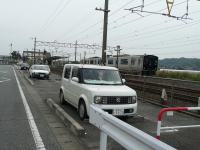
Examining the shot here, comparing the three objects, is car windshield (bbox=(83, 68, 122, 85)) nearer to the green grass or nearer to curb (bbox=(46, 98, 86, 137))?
curb (bbox=(46, 98, 86, 137))

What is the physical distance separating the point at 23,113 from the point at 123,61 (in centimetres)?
3957

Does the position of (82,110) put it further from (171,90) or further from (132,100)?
(171,90)

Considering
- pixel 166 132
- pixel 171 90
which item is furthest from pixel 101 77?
pixel 171 90

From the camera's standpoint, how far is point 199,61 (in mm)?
57844

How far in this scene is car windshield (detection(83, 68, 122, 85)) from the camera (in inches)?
415

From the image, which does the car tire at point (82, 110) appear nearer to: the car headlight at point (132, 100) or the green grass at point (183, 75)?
the car headlight at point (132, 100)

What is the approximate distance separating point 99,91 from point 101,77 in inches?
61.0

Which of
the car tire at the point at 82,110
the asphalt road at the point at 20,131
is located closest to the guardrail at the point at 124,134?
the asphalt road at the point at 20,131

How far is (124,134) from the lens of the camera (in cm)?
434

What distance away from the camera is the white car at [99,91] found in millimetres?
9305

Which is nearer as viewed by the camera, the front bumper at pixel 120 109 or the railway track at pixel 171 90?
the front bumper at pixel 120 109

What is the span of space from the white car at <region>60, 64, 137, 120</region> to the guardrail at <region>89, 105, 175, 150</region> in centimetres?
382

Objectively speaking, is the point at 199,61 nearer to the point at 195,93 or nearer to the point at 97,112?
the point at 195,93

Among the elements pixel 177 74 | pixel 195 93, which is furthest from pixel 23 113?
pixel 177 74
